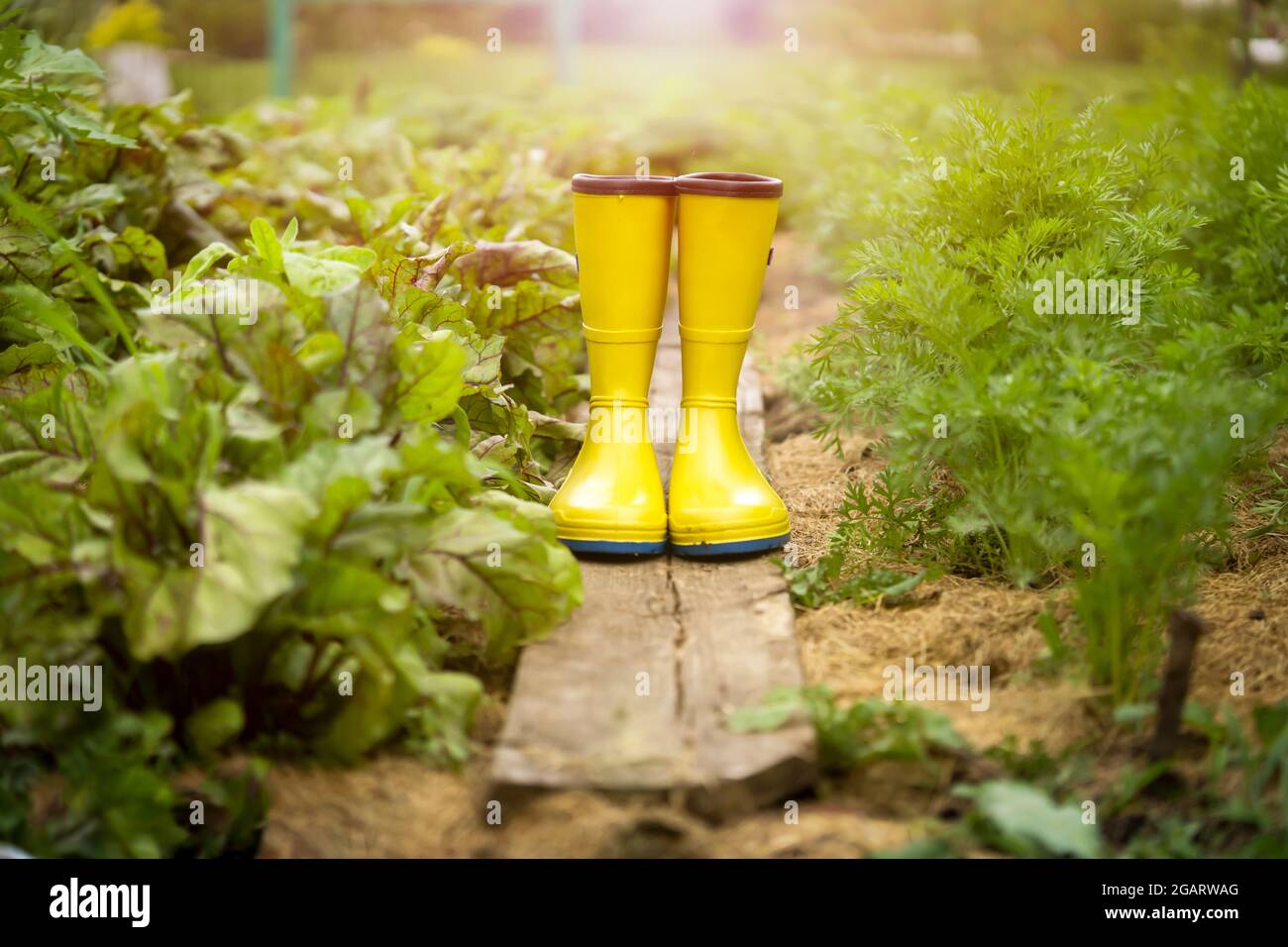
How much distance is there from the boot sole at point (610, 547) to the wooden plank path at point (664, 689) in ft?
0.07

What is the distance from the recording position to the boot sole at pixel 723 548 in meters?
2.09

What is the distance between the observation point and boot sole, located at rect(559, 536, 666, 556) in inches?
81.9

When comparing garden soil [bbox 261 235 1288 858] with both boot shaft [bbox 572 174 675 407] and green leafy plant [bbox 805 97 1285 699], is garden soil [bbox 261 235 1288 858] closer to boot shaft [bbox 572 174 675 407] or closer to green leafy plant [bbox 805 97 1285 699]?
green leafy plant [bbox 805 97 1285 699]

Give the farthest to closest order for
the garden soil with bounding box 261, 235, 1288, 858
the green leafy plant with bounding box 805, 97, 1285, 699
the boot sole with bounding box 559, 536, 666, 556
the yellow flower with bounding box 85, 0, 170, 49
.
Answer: the yellow flower with bounding box 85, 0, 170, 49, the boot sole with bounding box 559, 536, 666, 556, the green leafy plant with bounding box 805, 97, 1285, 699, the garden soil with bounding box 261, 235, 1288, 858

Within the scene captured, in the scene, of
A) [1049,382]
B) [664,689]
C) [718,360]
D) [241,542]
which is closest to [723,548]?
[718,360]

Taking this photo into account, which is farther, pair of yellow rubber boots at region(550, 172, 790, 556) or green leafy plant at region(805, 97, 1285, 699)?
pair of yellow rubber boots at region(550, 172, 790, 556)

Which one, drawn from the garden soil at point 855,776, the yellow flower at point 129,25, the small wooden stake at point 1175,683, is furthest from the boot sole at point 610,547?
the yellow flower at point 129,25

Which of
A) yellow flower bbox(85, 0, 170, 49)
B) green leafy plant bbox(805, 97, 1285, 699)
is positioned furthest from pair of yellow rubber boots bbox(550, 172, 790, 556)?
yellow flower bbox(85, 0, 170, 49)

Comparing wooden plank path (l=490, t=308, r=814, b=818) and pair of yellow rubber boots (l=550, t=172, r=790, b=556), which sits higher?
pair of yellow rubber boots (l=550, t=172, r=790, b=556)

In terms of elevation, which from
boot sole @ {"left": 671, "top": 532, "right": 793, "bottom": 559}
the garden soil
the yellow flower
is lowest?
the garden soil

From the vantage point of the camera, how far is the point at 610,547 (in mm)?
2082

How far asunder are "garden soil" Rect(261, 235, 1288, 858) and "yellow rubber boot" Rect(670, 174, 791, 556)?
0.16m
